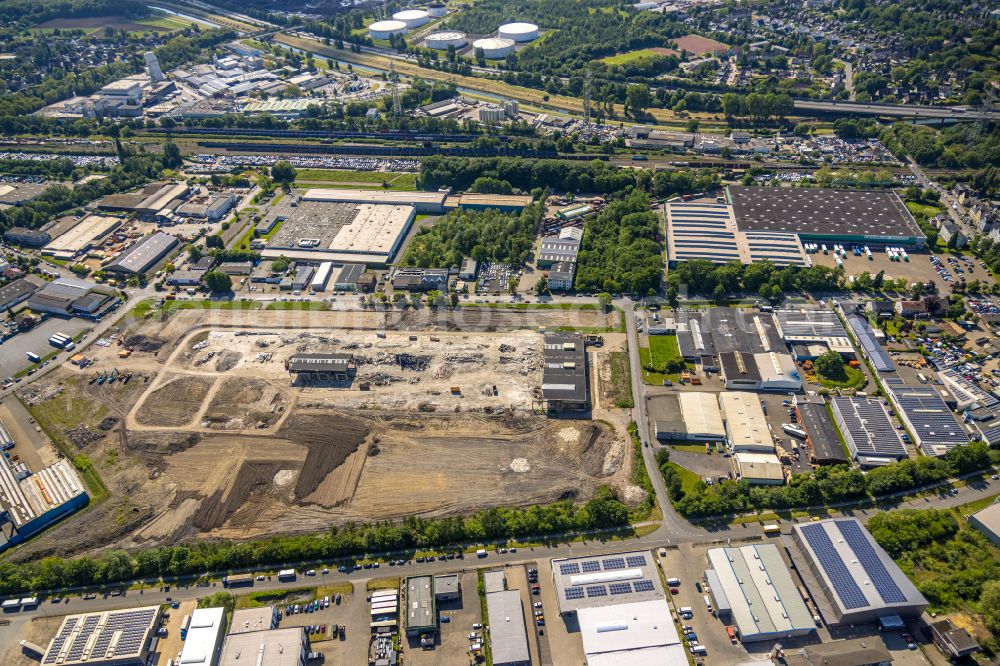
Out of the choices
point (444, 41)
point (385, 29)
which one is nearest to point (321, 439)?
point (444, 41)

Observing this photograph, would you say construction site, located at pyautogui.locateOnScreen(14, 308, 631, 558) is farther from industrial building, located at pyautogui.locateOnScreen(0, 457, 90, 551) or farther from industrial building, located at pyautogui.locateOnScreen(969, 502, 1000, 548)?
industrial building, located at pyautogui.locateOnScreen(969, 502, 1000, 548)

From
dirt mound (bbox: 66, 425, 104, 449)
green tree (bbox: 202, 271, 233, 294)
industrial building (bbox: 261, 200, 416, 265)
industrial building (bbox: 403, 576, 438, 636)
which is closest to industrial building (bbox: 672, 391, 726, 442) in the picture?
industrial building (bbox: 403, 576, 438, 636)

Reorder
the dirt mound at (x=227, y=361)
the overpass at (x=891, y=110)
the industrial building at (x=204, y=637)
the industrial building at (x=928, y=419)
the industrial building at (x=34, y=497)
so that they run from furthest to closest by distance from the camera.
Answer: the overpass at (x=891, y=110) → the dirt mound at (x=227, y=361) → the industrial building at (x=928, y=419) → the industrial building at (x=34, y=497) → the industrial building at (x=204, y=637)

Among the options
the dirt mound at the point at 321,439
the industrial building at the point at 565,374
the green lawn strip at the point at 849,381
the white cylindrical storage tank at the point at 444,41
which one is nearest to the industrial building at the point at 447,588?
the dirt mound at the point at 321,439

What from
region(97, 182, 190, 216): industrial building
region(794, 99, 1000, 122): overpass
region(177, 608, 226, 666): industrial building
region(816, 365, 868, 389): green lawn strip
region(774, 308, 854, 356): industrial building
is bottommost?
region(177, 608, 226, 666): industrial building

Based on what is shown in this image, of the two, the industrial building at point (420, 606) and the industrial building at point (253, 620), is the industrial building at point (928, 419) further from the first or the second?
the industrial building at point (253, 620)

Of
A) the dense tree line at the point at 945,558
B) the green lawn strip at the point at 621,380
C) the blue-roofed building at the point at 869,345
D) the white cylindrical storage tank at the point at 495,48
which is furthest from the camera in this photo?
the white cylindrical storage tank at the point at 495,48

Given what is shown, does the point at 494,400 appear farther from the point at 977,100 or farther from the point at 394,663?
the point at 977,100
